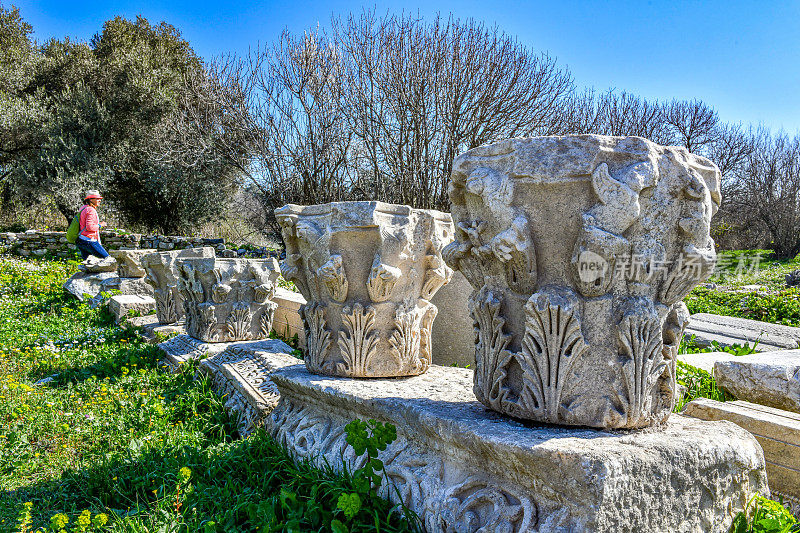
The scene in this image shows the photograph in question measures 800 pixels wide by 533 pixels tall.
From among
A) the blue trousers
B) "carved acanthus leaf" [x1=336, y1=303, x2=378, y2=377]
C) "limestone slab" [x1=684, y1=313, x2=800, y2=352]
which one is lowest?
"limestone slab" [x1=684, y1=313, x2=800, y2=352]

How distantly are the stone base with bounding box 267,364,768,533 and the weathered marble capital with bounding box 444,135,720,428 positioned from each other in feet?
0.49

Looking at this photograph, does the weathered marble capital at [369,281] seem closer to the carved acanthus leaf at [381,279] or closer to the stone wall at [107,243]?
the carved acanthus leaf at [381,279]

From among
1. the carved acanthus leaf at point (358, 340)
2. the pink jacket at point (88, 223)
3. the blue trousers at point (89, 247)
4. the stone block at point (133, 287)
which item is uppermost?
the pink jacket at point (88, 223)

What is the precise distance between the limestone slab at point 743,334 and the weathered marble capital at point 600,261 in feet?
10.7

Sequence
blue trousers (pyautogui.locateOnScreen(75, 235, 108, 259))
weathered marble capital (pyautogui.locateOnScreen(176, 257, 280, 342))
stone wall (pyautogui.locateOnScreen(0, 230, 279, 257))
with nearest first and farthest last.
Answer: weathered marble capital (pyautogui.locateOnScreen(176, 257, 280, 342)) < blue trousers (pyautogui.locateOnScreen(75, 235, 108, 259)) < stone wall (pyautogui.locateOnScreen(0, 230, 279, 257))

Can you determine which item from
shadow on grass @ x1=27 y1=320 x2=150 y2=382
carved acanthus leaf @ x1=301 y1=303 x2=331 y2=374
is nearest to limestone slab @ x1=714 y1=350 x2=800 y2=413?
carved acanthus leaf @ x1=301 y1=303 x2=331 y2=374

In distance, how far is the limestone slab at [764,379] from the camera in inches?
107

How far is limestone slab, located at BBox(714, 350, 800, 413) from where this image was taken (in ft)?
8.95

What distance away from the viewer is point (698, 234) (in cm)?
168

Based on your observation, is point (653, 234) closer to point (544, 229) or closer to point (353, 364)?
point (544, 229)

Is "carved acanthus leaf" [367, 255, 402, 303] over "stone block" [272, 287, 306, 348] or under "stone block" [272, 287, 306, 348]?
over

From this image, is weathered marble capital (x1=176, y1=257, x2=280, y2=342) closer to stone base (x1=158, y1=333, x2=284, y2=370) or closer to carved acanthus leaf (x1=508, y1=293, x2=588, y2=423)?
stone base (x1=158, y1=333, x2=284, y2=370)

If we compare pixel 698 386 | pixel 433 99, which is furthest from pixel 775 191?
pixel 698 386

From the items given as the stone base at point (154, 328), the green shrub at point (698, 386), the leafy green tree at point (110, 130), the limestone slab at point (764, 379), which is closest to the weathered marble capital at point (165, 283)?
the stone base at point (154, 328)
